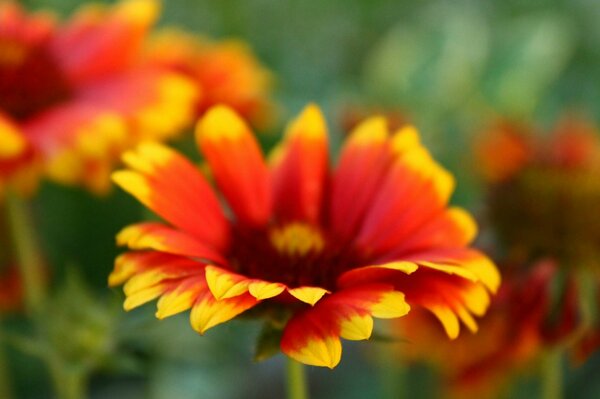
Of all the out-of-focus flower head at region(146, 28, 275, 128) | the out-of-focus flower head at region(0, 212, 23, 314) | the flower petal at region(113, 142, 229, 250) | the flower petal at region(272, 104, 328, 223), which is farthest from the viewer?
the out-of-focus flower head at region(146, 28, 275, 128)

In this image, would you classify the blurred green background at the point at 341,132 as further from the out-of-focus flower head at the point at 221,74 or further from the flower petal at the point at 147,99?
the flower petal at the point at 147,99

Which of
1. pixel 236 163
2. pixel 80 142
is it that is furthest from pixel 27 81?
pixel 236 163

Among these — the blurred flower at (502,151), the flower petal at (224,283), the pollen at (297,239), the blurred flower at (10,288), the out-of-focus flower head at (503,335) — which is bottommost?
the out-of-focus flower head at (503,335)

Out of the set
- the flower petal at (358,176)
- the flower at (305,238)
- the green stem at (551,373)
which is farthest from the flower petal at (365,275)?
the green stem at (551,373)

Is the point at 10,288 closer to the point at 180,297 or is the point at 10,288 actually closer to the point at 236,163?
the point at 236,163

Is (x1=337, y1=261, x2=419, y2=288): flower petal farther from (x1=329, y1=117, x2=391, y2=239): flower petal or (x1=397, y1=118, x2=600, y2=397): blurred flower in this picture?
(x1=397, y1=118, x2=600, y2=397): blurred flower

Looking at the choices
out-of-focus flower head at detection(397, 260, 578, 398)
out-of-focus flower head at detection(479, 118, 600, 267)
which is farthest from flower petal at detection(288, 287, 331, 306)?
out-of-focus flower head at detection(479, 118, 600, 267)

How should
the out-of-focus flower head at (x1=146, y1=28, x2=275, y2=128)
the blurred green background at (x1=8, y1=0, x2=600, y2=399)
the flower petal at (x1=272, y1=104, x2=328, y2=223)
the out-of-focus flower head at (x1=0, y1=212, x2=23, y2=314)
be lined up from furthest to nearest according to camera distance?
the blurred green background at (x1=8, y1=0, x2=600, y2=399) < the out-of-focus flower head at (x1=146, y1=28, x2=275, y2=128) < the out-of-focus flower head at (x1=0, y1=212, x2=23, y2=314) < the flower petal at (x1=272, y1=104, x2=328, y2=223)
